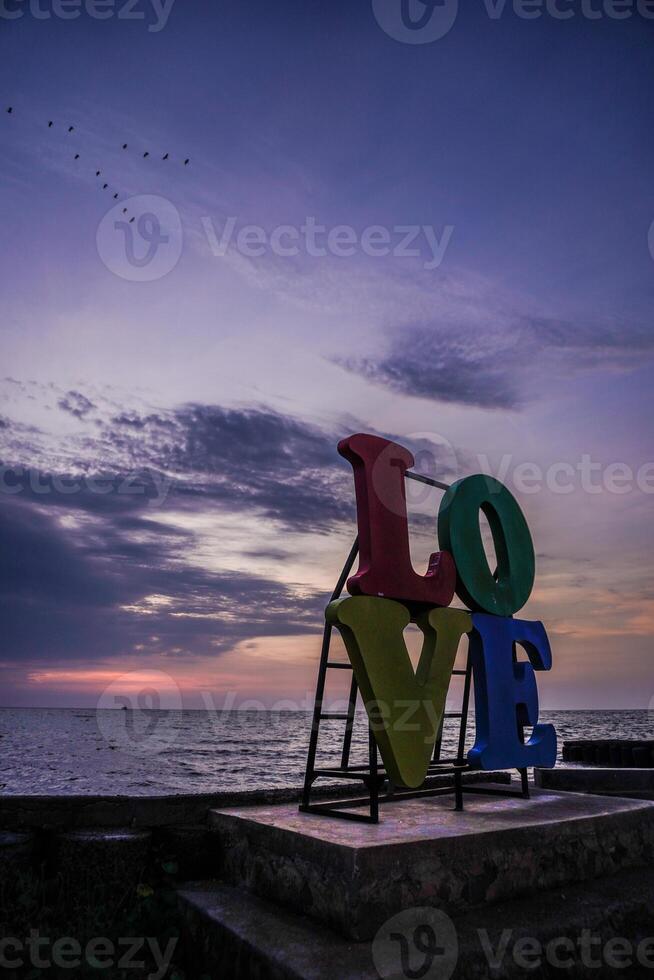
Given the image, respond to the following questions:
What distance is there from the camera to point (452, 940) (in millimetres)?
4121

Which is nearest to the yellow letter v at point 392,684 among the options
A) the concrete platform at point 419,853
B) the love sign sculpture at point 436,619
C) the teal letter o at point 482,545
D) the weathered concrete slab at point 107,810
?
the love sign sculpture at point 436,619

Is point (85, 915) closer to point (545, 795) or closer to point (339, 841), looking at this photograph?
point (339, 841)

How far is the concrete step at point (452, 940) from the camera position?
3.89 metres

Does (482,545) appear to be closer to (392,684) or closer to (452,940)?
(392,684)

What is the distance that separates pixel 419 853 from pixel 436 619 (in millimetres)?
2230

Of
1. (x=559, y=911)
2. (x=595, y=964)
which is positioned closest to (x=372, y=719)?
(x=559, y=911)

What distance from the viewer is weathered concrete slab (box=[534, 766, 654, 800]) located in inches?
411

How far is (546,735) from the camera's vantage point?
7.46 metres

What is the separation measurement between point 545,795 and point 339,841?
12.1ft
